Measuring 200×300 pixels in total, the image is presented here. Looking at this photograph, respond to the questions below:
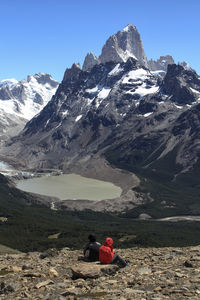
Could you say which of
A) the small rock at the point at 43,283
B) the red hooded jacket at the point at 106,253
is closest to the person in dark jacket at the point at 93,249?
the red hooded jacket at the point at 106,253

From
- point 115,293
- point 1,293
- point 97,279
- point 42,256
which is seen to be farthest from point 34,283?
point 42,256

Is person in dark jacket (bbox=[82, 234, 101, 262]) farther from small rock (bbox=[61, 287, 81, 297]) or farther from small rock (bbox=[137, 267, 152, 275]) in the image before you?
small rock (bbox=[61, 287, 81, 297])

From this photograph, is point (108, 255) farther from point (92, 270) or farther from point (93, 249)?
point (92, 270)

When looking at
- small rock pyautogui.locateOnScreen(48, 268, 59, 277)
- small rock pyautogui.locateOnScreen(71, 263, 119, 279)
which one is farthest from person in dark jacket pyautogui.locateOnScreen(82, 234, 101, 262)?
small rock pyautogui.locateOnScreen(48, 268, 59, 277)

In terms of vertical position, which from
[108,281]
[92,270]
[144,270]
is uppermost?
[144,270]

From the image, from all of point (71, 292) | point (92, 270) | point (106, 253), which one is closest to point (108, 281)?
point (92, 270)

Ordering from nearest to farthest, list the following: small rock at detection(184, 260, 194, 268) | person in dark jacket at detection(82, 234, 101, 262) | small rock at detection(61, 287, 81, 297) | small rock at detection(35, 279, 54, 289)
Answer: small rock at detection(61, 287, 81, 297) < small rock at detection(35, 279, 54, 289) < small rock at detection(184, 260, 194, 268) < person in dark jacket at detection(82, 234, 101, 262)

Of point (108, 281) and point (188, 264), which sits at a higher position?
point (188, 264)

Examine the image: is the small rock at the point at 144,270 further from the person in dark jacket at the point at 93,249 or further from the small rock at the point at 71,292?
the small rock at the point at 71,292

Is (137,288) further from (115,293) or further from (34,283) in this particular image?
(34,283)
